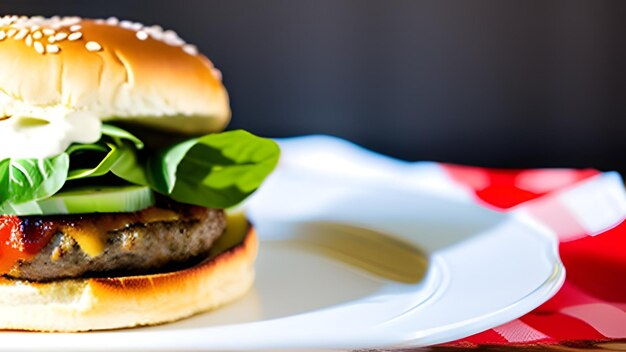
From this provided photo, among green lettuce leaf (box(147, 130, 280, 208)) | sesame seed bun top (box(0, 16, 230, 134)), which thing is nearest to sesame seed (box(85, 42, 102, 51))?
sesame seed bun top (box(0, 16, 230, 134))

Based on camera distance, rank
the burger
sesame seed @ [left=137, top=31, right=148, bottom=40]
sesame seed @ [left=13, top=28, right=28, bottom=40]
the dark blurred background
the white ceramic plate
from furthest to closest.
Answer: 1. the dark blurred background
2. sesame seed @ [left=137, top=31, right=148, bottom=40]
3. sesame seed @ [left=13, top=28, right=28, bottom=40]
4. the burger
5. the white ceramic plate

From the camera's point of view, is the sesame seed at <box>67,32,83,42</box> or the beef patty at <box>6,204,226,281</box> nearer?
the beef patty at <box>6,204,226,281</box>

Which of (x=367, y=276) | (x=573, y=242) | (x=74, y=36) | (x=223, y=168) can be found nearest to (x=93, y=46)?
(x=74, y=36)

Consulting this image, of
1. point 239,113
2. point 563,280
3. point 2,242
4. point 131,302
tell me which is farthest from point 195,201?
point 239,113

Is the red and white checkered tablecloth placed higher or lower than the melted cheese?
lower

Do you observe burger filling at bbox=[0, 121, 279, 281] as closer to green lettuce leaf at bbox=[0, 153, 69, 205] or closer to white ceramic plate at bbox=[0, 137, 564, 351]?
green lettuce leaf at bbox=[0, 153, 69, 205]

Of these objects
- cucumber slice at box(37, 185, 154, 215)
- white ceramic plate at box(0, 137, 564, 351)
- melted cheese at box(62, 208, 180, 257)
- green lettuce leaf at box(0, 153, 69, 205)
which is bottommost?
white ceramic plate at box(0, 137, 564, 351)

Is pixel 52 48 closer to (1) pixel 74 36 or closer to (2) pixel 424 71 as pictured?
(1) pixel 74 36

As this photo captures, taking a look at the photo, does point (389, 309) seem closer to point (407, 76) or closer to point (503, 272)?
point (503, 272)
